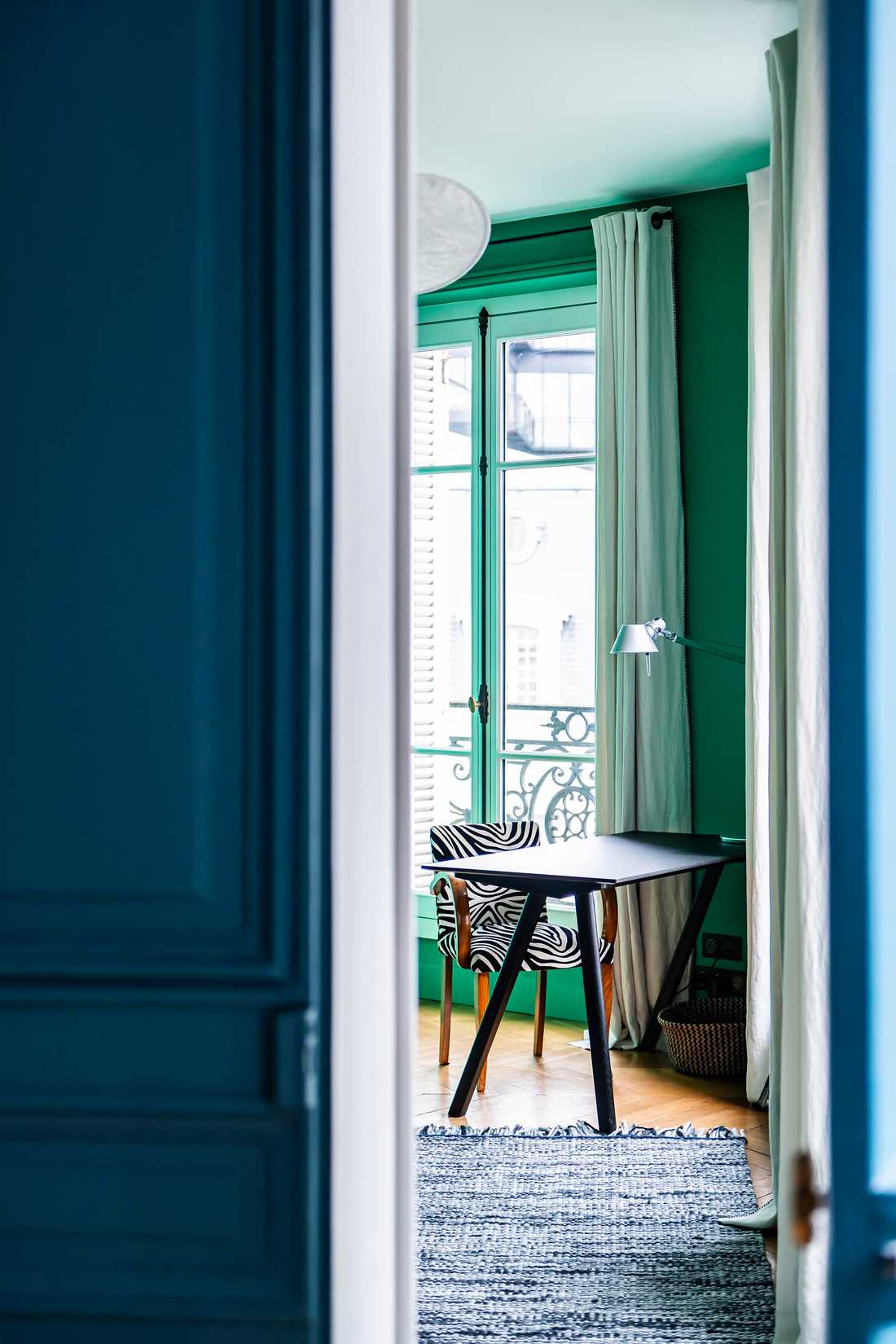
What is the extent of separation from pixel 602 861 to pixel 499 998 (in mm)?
507

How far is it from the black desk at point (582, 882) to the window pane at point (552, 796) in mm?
751

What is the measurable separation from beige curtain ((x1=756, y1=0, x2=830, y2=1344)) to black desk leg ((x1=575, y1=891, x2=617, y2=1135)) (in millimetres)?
900

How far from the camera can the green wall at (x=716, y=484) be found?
4680mm

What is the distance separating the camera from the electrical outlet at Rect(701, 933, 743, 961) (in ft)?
15.0

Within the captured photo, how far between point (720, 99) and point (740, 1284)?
128 inches

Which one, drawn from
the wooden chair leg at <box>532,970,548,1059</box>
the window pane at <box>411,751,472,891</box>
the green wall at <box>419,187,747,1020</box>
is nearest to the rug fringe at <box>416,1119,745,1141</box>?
the wooden chair leg at <box>532,970,548,1059</box>

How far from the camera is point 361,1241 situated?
1.52m

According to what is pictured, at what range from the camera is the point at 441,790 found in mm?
5457

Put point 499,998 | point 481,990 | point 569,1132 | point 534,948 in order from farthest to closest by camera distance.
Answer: point 481,990 → point 534,948 → point 499,998 → point 569,1132

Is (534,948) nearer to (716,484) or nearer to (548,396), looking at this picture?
(716,484)

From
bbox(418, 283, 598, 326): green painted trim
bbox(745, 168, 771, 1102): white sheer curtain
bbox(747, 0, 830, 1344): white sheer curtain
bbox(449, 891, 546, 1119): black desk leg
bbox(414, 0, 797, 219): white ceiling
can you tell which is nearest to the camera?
bbox(747, 0, 830, 1344): white sheer curtain
